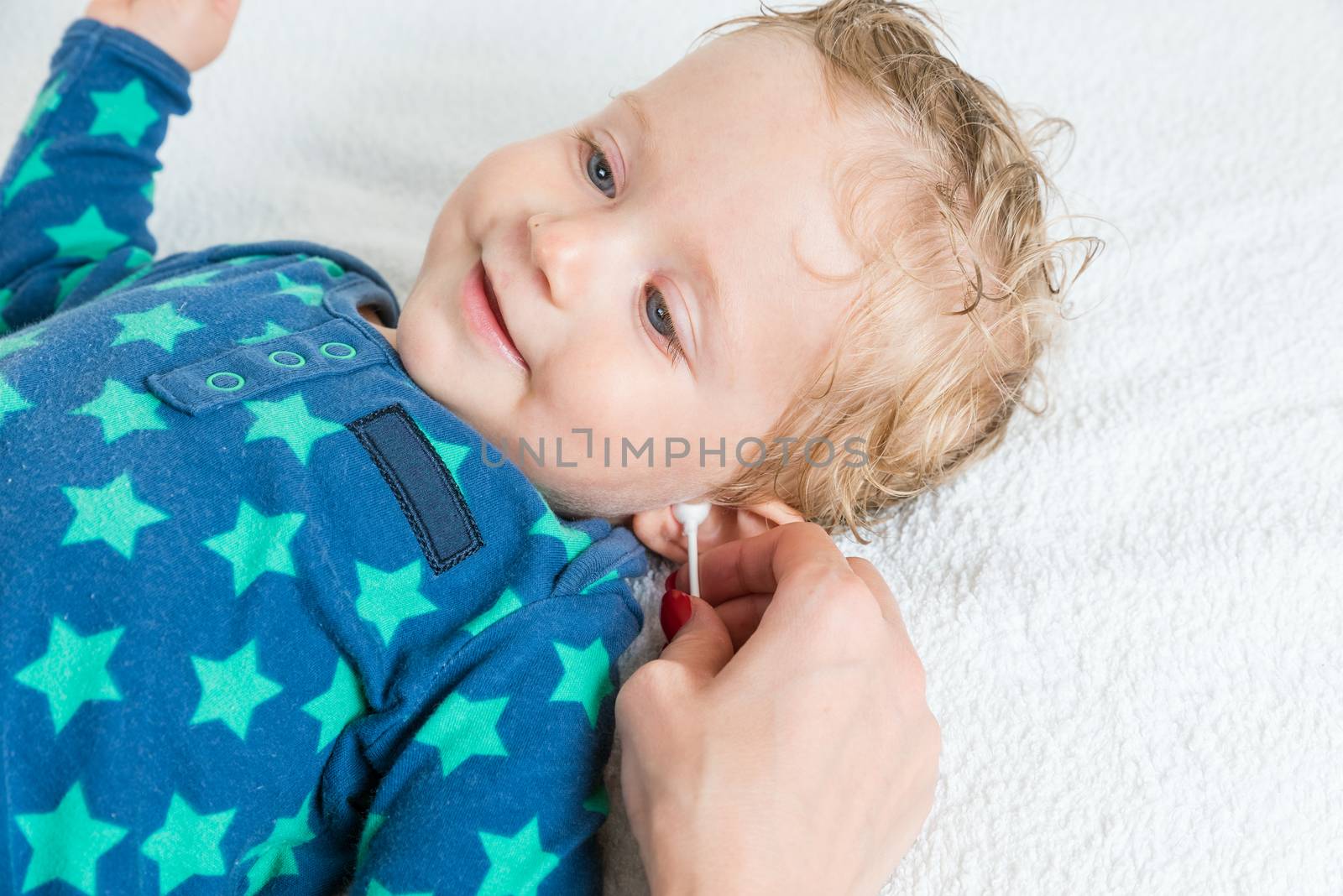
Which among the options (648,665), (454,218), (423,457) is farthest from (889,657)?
(454,218)

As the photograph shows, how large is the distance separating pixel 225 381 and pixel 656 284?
0.38m

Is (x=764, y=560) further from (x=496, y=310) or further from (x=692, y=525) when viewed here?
(x=496, y=310)

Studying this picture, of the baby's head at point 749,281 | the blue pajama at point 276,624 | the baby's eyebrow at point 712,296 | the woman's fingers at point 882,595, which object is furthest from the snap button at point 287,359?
the woman's fingers at point 882,595

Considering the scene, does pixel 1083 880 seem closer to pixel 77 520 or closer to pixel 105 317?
pixel 77 520

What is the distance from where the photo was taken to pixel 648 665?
2.58 feet

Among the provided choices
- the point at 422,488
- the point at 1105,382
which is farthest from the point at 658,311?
the point at 1105,382

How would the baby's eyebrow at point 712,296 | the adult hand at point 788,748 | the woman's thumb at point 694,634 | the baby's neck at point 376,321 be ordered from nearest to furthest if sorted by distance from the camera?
the adult hand at point 788,748
the woman's thumb at point 694,634
the baby's eyebrow at point 712,296
the baby's neck at point 376,321

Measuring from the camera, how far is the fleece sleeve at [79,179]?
1205 mm

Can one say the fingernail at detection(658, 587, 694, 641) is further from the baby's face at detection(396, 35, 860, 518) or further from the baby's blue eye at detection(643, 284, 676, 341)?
the baby's blue eye at detection(643, 284, 676, 341)

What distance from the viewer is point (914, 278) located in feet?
3.13

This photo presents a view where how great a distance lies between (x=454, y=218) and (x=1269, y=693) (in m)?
0.89

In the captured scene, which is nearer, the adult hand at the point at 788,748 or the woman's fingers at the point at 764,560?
the adult hand at the point at 788,748

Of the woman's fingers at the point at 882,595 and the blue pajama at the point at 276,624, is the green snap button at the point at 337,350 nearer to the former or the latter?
the blue pajama at the point at 276,624

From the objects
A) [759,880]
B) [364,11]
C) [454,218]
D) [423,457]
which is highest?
[364,11]
